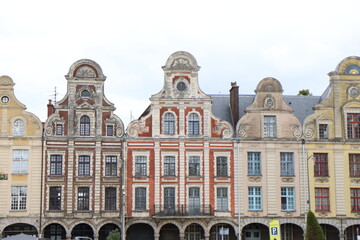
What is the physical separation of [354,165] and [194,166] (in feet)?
39.3

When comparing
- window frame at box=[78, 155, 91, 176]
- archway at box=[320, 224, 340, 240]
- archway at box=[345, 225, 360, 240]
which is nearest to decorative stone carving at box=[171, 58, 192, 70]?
window frame at box=[78, 155, 91, 176]

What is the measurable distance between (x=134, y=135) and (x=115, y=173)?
3038 mm

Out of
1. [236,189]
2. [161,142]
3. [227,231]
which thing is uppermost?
[161,142]

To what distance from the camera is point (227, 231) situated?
145 ft

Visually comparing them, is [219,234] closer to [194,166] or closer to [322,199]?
[194,166]

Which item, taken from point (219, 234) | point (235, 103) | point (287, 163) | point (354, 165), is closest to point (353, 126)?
point (354, 165)

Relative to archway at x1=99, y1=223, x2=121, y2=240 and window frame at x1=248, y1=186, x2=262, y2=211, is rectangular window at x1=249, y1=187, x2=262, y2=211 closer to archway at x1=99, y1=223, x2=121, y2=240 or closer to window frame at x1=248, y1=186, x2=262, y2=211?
window frame at x1=248, y1=186, x2=262, y2=211

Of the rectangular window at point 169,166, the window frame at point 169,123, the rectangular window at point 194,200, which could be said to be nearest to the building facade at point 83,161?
the window frame at point 169,123

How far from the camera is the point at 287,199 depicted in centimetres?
4591

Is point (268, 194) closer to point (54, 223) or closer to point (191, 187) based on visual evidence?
point (191, 187)

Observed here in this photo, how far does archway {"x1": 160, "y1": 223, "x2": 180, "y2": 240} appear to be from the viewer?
45.6m

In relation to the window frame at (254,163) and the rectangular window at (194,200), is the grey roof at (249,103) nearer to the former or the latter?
the window frame at (254,163)

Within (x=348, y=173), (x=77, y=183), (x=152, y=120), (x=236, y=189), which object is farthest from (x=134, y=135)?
(x=348, y=173)

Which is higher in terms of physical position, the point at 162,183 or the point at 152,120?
the point at 152,120
